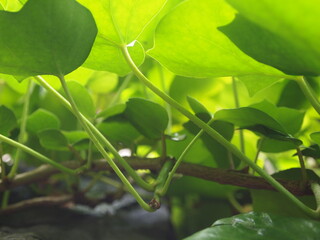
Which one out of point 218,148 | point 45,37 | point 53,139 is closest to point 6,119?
point 53,139

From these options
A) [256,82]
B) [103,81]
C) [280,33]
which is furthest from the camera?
[103,81]

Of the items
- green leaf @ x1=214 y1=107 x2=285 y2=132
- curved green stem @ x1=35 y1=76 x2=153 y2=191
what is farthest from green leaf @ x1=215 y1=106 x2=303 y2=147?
curved green stem @ x1=35 y1=76 x2=153 y2=191

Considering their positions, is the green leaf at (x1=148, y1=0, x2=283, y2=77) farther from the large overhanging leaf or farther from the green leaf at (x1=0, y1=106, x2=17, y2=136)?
the green leaf at (x1=0, y1=106, x2=17, y2=136)

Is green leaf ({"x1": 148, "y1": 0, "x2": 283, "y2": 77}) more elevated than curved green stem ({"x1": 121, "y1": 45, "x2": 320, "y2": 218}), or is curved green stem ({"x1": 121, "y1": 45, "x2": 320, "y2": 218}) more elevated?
green leaf ({"x1": 148, "y1": 0, "x2": 283, "y2": 77})

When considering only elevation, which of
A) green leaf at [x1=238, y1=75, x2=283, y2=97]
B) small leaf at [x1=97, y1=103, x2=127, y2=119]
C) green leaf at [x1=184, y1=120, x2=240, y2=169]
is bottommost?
green leaf at [x1=184, y1=120, x2=240, y2=169]

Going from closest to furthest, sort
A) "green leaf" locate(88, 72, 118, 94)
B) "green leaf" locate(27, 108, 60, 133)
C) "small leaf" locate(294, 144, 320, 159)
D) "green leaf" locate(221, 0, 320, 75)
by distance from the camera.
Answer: "green leaf" locate(221, 0, 320, 75)
"small leaf" locate(294, 144, 320, 159)
"green leaf" locate(27, 108, 60, 133)
"green leaf" locate(88, 72, 118, 94)

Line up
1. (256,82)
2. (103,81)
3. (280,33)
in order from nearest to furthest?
(280,33) < (256,82) < (103,81)

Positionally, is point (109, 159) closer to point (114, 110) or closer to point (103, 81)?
point (114, 110)
